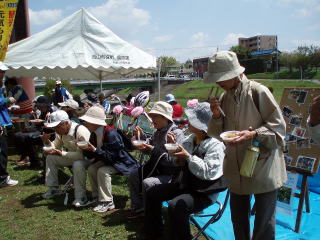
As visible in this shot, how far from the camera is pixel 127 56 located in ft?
20.7

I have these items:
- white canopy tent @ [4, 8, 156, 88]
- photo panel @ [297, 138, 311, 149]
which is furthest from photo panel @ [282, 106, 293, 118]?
white canopy tent @ [4, 8, 156, 88]

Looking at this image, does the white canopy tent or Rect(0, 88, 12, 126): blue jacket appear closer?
Rect(0, 88, 12, 126): blue jacket

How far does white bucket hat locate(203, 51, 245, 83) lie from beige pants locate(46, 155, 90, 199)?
259 centimetres

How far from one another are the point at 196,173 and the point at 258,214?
0.59 metres

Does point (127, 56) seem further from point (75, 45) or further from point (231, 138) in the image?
point (231, 138)

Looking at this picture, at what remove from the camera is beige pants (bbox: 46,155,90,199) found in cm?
407

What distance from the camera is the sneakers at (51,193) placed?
14.6 ft

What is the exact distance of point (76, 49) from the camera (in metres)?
5.98

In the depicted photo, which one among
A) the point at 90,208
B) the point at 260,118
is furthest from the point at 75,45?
the point at 260,118

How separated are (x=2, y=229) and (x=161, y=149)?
84.1 inches

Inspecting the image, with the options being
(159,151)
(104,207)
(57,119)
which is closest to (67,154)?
(57,119)

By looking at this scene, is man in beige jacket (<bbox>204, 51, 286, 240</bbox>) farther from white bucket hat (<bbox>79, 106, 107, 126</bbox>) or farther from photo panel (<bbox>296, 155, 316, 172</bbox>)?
white bucket hat (<bbox>79, 106, 107, 126</bbox>)

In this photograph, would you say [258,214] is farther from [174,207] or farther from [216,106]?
[216,106]

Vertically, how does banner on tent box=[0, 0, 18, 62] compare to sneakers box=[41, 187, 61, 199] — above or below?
above
